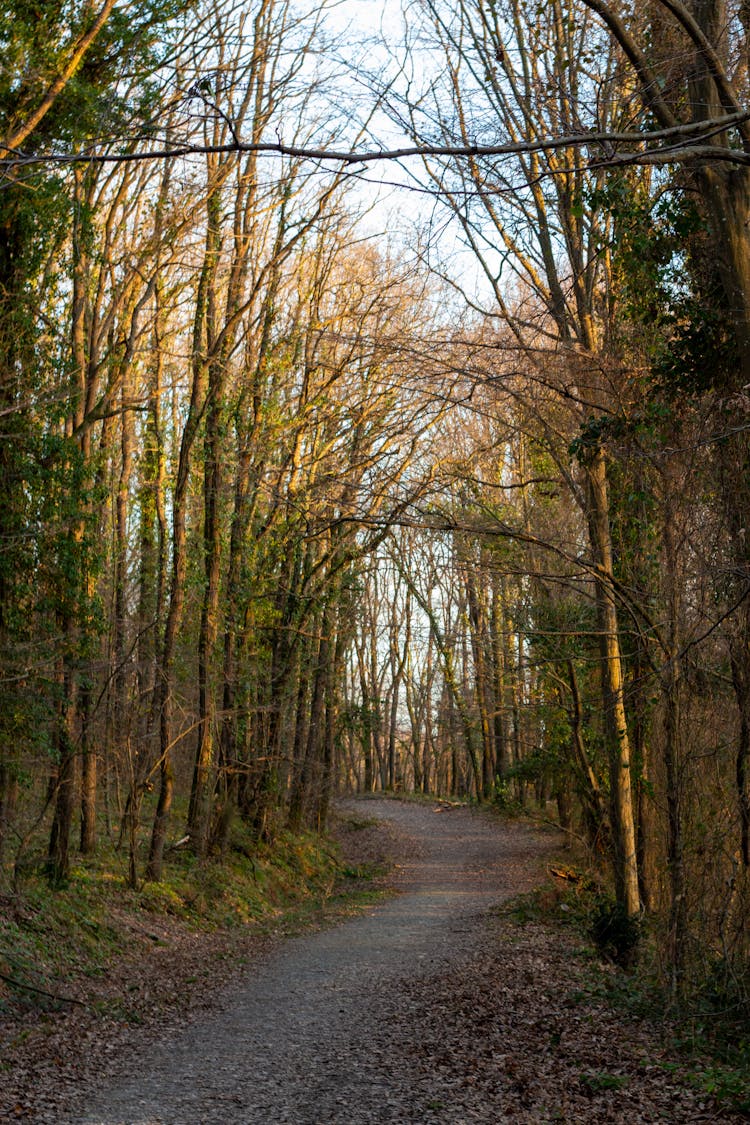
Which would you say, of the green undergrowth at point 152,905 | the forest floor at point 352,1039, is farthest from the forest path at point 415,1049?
the green undergrowth at point 152,905

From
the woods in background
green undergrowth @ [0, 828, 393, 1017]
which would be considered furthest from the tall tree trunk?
green undergrowth @ [0, 828, 393, 1017]

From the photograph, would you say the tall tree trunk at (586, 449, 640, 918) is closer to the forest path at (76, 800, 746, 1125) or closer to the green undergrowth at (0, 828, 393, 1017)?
the forest path at (76, 800, 746, 1125)

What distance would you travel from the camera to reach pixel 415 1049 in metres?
7.17

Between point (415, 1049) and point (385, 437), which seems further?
point (385, 437)

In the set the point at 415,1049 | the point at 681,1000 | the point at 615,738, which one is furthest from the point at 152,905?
the point at 681,1000

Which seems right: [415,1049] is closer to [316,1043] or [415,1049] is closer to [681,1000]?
[316,1043]

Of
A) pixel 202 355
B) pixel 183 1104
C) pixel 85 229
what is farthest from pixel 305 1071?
pixel 202 355

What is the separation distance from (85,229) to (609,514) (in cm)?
798

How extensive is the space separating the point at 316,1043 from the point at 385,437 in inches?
529

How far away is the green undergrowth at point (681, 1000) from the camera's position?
20.9 feet

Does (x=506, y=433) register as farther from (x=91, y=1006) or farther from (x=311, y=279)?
(x=311, y=279)

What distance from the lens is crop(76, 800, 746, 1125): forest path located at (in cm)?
583

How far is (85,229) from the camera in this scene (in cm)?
1263

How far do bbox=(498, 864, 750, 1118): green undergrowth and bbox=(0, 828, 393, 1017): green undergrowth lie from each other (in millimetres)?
4902
